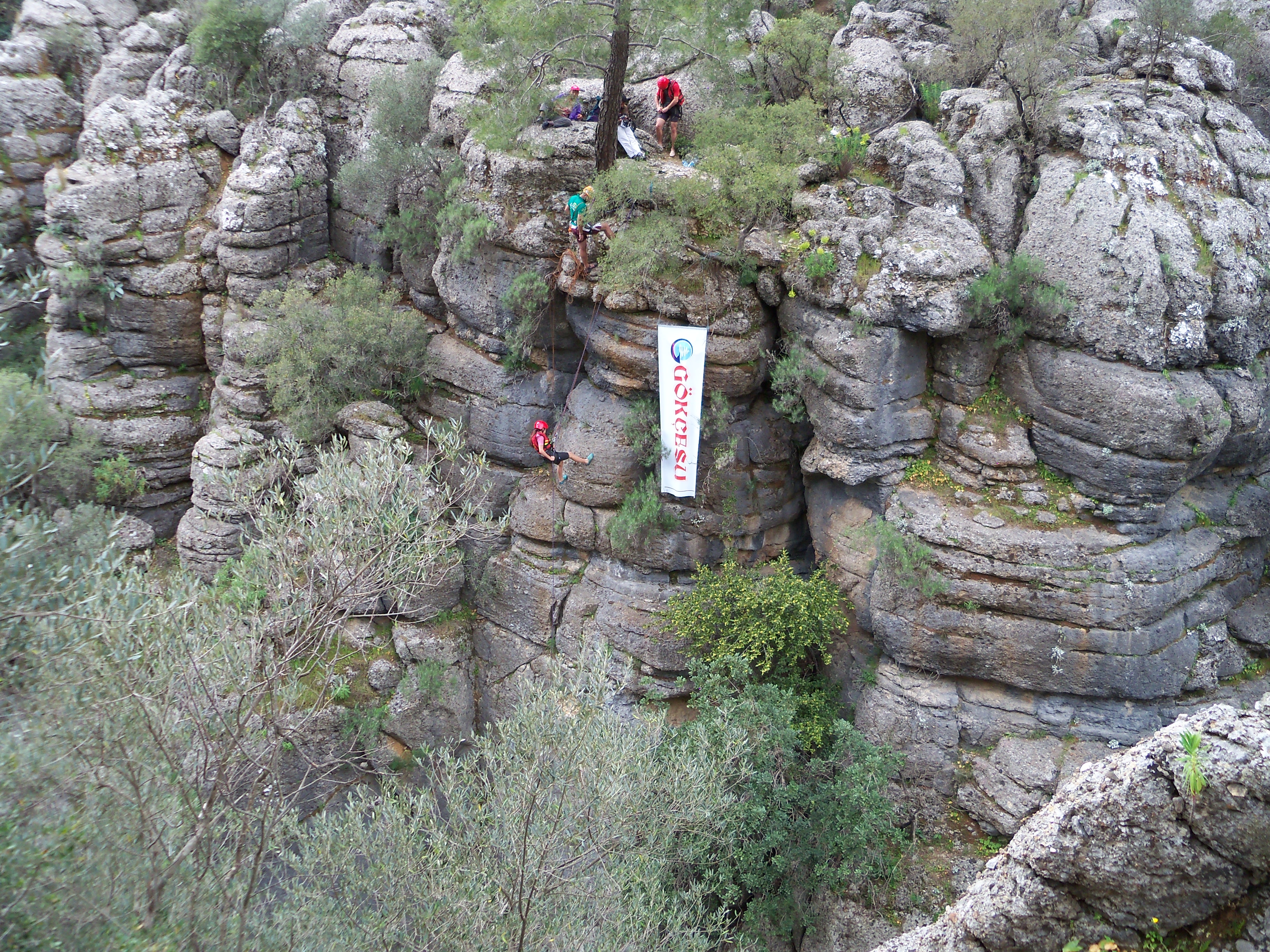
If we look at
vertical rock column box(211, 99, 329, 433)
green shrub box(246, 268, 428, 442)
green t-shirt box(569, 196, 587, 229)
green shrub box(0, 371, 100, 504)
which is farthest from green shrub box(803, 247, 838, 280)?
green shrub box(0, 371, 100, 504)

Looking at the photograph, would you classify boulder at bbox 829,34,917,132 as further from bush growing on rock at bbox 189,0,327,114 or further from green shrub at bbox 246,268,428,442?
bush growing on rock at bbox 189,0,327,114

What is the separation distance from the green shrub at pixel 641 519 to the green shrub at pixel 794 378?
267cm

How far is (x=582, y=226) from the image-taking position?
1614 cm

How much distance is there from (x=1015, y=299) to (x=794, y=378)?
12.5ft

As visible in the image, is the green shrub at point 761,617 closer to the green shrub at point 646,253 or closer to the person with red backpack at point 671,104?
the green shrub at point 646,253

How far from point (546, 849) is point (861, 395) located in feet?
29.4

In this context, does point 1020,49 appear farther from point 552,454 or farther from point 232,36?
point 232,36

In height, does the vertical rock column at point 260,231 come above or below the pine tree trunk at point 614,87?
below

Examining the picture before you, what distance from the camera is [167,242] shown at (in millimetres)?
20125

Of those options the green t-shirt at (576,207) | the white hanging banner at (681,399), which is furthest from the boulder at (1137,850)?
the green t-shirt at (576,207)

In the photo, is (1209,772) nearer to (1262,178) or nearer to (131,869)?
(131,869)

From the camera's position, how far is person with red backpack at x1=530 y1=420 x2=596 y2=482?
16688 millimetres

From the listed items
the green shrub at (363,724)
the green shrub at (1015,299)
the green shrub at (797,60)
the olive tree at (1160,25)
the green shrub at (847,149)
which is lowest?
the green shrub at (363,724)

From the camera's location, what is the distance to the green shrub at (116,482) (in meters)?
19.5
